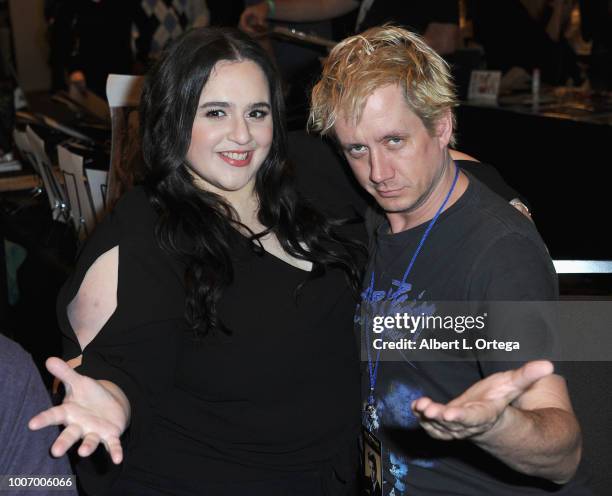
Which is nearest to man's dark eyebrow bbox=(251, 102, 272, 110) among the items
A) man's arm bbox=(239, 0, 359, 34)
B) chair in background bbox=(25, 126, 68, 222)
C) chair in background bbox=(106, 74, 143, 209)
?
chair in background bbox=(106, 74, 143, 209)

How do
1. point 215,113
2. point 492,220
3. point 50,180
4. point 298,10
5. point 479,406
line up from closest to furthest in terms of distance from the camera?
point 479,406, point 492,220, point 215,113, point 50,180, point 298,10

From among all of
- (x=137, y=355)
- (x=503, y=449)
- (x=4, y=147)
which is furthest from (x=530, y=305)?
(x=4, y=147)

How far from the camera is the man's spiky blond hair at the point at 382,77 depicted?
133 centimetres

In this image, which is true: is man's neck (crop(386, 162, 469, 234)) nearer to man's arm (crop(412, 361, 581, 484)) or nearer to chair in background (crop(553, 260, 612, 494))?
chair in background (crop(553, 260, 612, 494))

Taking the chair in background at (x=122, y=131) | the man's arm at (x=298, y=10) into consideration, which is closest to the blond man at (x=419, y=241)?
the chair in background at (x=122, y=131)

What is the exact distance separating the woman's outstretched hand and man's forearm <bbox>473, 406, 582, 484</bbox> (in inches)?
20.0

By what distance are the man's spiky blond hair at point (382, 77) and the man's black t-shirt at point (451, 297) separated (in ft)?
0.58

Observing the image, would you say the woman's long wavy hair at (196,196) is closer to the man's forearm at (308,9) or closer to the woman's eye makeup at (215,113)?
Answer: the woman's eye makeup at (215,113)

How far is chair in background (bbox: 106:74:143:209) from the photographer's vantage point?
6.64 feet

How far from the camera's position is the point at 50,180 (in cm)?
253

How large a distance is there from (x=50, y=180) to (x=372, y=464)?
160 cm

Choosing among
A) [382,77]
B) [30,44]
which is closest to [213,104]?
[382,77]

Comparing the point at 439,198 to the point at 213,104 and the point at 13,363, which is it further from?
the point at 13,363

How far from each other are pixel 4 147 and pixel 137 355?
2.29 meters
